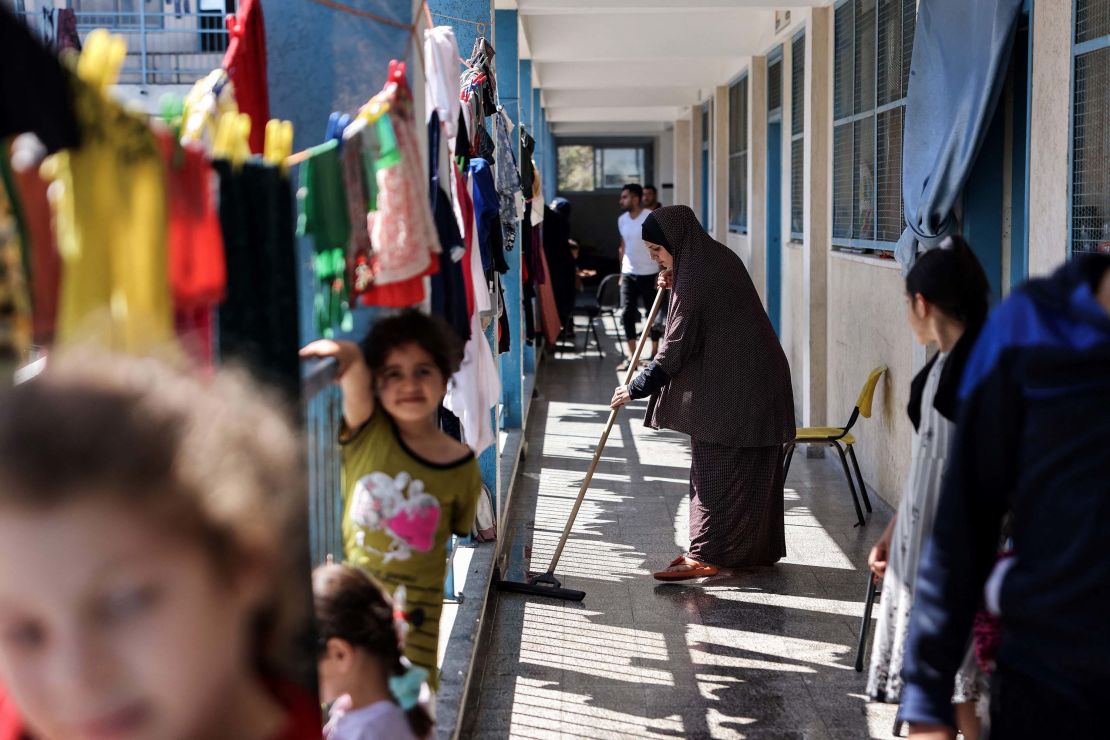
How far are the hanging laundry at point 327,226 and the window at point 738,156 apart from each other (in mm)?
11764

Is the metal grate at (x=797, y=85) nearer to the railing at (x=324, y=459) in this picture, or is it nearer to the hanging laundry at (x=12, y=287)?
the railing at (x=324, y=459)

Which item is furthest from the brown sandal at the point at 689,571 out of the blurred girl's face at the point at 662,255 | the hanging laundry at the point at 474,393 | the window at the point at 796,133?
the window at the point at 796,133

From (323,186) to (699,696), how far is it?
2.83 meters

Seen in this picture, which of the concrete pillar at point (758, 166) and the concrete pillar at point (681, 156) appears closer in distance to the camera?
the concrete pillar at point (758, 166)

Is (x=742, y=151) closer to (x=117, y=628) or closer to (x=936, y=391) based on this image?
(x=936, y=391)

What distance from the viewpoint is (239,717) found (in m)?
0.92

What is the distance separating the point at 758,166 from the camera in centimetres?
1270

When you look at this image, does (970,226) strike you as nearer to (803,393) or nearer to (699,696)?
(699,696)

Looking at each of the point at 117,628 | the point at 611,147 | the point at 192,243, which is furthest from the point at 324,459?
the point at 611,147

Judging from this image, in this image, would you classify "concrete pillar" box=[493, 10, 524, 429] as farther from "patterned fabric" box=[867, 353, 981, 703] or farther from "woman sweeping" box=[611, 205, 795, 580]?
"patterned fabric" box=[867, 353, 981, 703]

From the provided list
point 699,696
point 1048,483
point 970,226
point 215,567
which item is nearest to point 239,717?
point 215,567

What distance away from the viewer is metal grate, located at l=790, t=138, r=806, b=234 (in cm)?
1066

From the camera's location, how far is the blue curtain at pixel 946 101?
18.0 ft

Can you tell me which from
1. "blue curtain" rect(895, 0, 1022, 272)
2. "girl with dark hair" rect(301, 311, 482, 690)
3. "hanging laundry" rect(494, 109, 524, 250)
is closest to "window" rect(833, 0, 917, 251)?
"blue curtain" rect(895, 0, 1022, 272)
